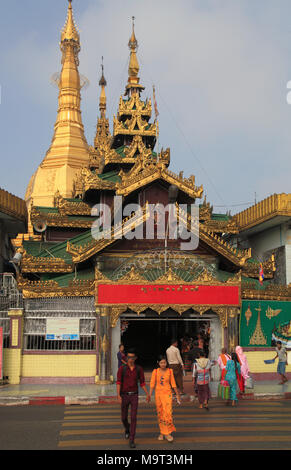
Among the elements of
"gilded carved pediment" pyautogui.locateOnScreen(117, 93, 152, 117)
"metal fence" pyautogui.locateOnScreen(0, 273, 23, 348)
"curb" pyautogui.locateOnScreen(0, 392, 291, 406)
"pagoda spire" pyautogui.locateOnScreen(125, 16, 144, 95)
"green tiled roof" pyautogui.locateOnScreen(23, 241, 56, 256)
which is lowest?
"curb" pyautogui.locateOnScreen(0, 392, 291, 406)

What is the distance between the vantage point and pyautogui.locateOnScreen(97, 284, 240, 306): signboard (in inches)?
771

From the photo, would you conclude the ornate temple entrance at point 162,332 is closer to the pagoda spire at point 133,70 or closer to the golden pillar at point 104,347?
the golden pillar at point 104,347

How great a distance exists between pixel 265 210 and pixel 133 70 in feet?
48.5

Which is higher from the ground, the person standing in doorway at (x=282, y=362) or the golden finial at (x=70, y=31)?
the golden finial at (x=70, y=31)

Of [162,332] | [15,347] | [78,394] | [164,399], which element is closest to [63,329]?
[15,347]

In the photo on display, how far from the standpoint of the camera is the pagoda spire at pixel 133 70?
34.4 meters

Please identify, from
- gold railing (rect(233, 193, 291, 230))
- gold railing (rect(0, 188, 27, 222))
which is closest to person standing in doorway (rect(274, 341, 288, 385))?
gold railing (rect(233, 193, 291, 230))

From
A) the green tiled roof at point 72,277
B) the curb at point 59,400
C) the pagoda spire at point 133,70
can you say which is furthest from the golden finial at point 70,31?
the curb at point 59,400

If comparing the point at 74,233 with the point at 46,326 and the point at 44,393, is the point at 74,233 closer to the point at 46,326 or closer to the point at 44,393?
the point at 46,326

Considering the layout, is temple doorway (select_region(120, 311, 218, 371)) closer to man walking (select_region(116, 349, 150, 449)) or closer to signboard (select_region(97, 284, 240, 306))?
signboard (select_region(97, 284, 240, 306))

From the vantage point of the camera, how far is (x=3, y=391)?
56.0 feet

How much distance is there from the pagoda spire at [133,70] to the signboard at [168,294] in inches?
722

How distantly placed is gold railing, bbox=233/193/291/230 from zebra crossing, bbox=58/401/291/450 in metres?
12.2
